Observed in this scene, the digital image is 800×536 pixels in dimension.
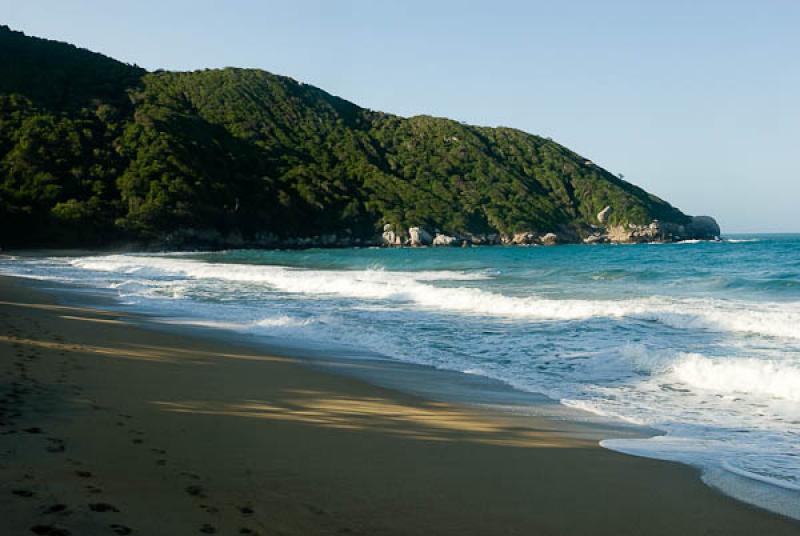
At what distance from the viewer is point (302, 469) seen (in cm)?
427

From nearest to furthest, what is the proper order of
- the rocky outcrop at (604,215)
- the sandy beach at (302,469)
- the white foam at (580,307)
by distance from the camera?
the sandy beach at (302,469)
the white foam at (580,307)
the rocky outcrop at (604,215)

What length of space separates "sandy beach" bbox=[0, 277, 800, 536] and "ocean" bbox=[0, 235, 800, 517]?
2.48 feet

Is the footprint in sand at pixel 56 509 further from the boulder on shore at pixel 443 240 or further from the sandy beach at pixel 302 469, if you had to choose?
the boulder on shore at pixel 443 240

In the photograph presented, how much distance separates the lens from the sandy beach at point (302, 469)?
3.37m

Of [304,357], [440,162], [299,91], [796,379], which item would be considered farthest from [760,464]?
[299,91]

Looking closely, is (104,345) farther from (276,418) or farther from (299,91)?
(299,91)

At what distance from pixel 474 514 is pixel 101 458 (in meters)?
2.39

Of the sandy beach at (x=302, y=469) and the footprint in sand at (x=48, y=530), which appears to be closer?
the footprint in sand at (x=48, y=530)

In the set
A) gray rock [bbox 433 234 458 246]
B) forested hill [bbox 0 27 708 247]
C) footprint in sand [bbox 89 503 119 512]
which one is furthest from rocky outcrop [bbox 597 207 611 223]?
footprint in sand [bbox 89 503 119 512]

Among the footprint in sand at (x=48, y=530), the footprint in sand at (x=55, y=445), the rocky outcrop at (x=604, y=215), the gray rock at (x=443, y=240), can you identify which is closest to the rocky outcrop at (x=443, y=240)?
the gray rock at (x=443, y=240)

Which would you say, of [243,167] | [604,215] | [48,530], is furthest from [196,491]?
[604,215]

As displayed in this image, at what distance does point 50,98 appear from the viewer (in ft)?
260

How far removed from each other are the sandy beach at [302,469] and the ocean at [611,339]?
76 cm

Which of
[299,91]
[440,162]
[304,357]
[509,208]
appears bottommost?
[304,357]
